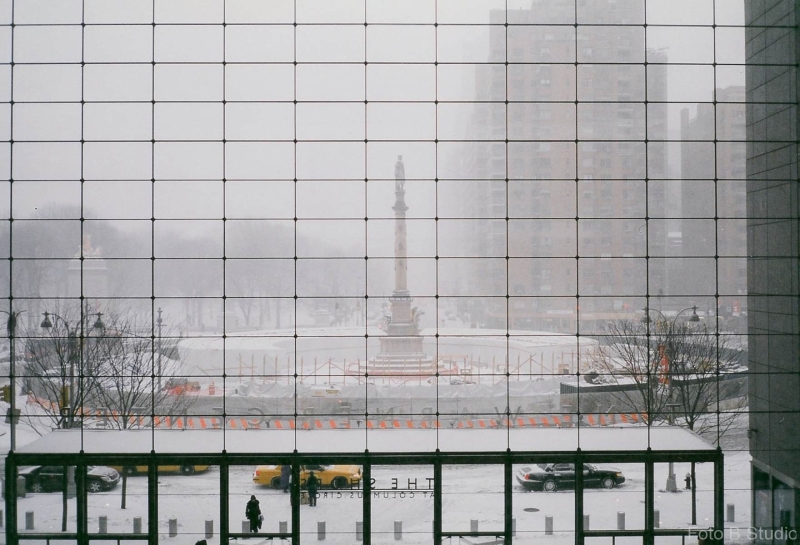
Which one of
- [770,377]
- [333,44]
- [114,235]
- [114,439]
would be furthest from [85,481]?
[114,235]

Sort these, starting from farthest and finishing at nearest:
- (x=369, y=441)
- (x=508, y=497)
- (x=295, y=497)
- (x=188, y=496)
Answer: (x=188, y=496), (x=369, y=441), (x=295, y=497), (x=508, y=497)

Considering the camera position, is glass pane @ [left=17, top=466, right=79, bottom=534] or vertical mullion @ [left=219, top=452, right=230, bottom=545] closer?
vertical mullion @ [left=219, top=452, right=230, bottom=545]

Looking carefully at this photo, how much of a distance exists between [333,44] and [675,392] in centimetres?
1381

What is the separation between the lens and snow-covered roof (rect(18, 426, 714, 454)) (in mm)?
11672

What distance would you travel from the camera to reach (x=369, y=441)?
1184cm

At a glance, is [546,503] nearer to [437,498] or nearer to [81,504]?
[437,498]

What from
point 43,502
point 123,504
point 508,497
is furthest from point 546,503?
point 43,502

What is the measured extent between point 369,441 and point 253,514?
7.62 feet

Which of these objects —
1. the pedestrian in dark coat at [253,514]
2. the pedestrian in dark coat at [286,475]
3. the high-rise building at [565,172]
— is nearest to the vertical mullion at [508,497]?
the pedestrian in dark coat at [286,475]

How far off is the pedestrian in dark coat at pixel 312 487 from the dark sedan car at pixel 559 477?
140 inches

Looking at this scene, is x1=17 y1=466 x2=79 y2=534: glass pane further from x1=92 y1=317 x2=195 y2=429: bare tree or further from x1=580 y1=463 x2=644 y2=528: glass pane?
x1=580 y1=463 x2=644 y2=528: glass pane

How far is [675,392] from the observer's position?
66.2ft

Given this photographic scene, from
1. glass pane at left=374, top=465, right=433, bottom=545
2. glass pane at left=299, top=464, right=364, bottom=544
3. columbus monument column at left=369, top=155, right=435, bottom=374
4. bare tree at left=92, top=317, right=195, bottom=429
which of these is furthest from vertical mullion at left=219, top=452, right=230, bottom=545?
columbus monument column at left=369, top=155, right=435, bottom=374

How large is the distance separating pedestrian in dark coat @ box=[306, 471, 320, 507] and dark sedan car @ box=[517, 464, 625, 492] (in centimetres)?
356
